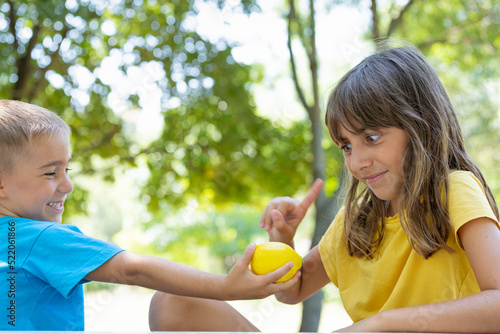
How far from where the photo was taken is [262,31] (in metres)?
6.00

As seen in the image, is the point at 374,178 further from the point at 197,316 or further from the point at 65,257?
the point at 65,257

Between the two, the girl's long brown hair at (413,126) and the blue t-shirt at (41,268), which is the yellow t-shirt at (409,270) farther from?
the blue t-shirt at (41,268)

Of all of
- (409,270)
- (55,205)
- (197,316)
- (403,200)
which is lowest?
(197,316)

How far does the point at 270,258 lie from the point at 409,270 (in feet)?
1.62

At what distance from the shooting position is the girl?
1756 mm

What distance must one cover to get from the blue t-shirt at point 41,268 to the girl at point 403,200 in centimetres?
44

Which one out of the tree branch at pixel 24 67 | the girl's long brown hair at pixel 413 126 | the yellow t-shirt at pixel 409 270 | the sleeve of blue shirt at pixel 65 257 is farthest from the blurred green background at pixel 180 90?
the sleeve of blue shirt at pixel 65 257

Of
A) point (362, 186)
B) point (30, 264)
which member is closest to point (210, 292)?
point (30, 264)

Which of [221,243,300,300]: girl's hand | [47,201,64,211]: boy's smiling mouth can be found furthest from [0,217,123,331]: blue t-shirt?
[221,243,300,300]: girl's hand

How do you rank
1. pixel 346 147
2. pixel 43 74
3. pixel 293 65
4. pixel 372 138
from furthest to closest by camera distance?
pixel 293 65
pixel 43 74
pixel 346 147
pixel 372 138

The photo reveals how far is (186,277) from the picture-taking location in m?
1.67

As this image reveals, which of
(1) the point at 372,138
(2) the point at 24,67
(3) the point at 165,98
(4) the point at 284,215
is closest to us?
(1) the point at 372,138

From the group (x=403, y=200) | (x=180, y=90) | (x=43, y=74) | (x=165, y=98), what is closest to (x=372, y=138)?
(x=403, y=200)

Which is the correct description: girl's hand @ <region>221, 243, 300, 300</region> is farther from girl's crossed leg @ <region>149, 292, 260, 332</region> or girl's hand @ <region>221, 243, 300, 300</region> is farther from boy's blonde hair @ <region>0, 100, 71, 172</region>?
boy's blonde hair @ <region>0, 100, 71, 172</region>
